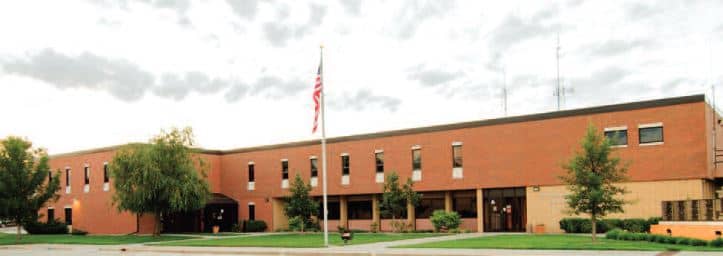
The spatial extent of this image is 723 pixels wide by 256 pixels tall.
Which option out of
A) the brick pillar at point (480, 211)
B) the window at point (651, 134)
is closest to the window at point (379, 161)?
the brick pillar at point (480, 211)

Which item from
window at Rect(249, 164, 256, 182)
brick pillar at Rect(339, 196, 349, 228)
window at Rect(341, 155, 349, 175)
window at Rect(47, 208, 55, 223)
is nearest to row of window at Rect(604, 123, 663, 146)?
window at Rect(341, 155, 349, 175)

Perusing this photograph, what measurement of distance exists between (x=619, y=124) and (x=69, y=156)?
44896 millimetres

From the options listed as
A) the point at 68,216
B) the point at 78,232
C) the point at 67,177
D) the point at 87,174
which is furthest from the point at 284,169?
the point at 68,216

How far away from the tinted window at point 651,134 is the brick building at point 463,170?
0.05 meters

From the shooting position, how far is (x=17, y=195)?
2111 inches

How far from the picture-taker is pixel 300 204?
50.2 m

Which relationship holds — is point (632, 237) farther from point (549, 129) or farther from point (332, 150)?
point (332, 150)

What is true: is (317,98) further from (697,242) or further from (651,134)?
(651,134)

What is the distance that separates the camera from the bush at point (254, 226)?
55625 millimetres

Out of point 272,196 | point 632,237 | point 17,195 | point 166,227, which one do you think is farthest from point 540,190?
point 17,195

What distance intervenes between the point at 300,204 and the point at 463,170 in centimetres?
1183

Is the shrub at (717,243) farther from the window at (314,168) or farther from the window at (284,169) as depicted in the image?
the window at (284,169)

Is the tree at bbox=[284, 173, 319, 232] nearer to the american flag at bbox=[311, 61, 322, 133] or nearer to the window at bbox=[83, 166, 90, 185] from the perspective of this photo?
the american flag at bbox=[311, 61, 322, 133]

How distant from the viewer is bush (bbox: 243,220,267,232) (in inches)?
2190
